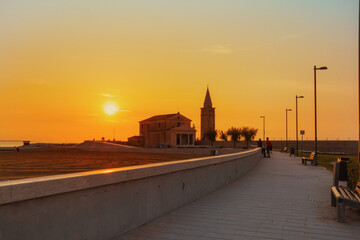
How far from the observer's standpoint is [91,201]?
191 inches

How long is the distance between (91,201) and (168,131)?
9626cm

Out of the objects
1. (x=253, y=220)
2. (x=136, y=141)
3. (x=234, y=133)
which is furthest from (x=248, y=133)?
(x=253, y=220)

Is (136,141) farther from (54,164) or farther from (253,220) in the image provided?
(253,220)

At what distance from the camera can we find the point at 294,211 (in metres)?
7.60

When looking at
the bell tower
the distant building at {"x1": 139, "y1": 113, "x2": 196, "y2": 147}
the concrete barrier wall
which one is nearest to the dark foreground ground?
the concrete barrier wall

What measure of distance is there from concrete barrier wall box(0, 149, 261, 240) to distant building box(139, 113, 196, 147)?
90.0 metres

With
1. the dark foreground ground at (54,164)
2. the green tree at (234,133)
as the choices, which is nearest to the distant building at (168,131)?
the green tree at (234,133)

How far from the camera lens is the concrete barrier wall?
12.2ft

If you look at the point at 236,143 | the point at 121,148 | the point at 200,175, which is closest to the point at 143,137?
the point at 236,143

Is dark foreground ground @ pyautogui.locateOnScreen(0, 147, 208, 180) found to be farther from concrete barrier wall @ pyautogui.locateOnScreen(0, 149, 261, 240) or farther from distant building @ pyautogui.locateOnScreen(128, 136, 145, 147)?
distant building @ pyautogui.locateOnScreen(128, 136, 145, 147)

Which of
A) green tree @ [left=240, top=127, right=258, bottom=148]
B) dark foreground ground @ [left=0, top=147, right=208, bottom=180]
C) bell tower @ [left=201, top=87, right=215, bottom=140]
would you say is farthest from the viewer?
bell tower @ [left=201, top=87, right=215, bottom=140]

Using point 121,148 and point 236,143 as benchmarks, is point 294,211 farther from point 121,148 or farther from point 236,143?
point 236,143

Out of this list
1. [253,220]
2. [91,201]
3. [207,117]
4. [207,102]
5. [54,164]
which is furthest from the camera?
[207,102]

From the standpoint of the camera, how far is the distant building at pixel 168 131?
98.7m
